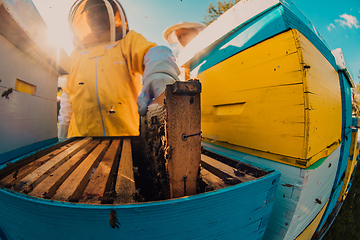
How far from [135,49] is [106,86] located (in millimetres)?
590

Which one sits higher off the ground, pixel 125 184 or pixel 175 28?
pixel 175 28

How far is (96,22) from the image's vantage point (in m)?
1.94

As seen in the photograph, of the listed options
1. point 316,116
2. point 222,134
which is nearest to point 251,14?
point 316,116

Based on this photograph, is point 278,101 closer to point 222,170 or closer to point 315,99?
point 315,99

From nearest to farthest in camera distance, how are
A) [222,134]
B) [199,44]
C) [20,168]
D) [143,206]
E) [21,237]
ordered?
[143,206] → [21,237] → [20,168] → [222,134] → [199,44]

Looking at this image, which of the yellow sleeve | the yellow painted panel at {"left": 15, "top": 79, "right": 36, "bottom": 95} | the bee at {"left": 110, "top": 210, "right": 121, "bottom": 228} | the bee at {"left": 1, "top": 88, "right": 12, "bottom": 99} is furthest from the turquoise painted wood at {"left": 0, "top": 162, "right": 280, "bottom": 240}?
the yellow sleeve

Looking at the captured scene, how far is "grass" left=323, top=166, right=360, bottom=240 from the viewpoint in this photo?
76.5 inches

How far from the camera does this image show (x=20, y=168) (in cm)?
82

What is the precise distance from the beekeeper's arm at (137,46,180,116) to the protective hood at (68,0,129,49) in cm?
78

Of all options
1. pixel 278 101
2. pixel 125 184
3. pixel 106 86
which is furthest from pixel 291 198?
pixel 106 86

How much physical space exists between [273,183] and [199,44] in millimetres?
1344

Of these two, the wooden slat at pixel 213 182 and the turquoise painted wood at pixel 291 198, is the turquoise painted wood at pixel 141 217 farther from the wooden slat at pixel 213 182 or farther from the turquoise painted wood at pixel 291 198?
the turquoise painted wood at pixel 291 198

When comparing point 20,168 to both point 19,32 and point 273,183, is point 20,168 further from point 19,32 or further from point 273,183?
point 273,183

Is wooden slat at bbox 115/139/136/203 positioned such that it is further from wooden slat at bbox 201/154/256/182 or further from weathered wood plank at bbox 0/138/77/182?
weathered wood plank at bbox 0/138/77/182
